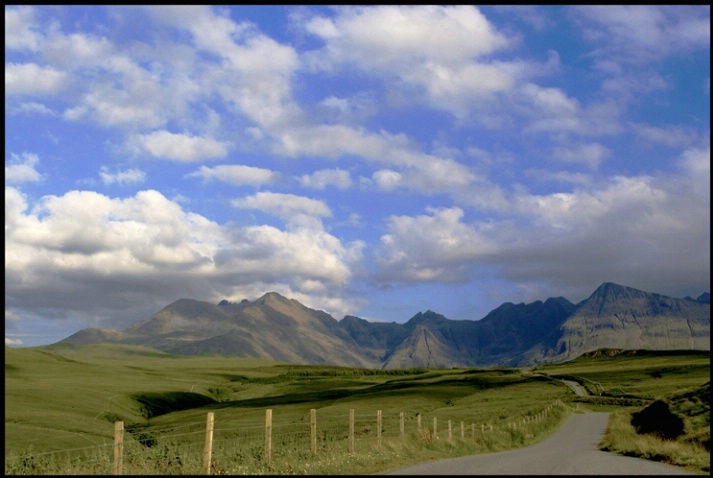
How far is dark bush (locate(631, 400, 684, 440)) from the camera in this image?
117 feet

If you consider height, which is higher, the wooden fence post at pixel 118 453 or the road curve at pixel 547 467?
the wooden fence post at pixel 118 453

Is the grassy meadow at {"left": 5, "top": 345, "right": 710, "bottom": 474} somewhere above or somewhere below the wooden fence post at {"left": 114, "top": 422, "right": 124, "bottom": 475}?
below

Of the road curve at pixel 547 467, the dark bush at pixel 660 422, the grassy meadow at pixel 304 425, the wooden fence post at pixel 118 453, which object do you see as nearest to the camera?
the wooden fence post at pixel 118 453

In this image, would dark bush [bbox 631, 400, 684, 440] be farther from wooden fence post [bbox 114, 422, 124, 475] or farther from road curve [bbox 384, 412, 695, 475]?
wooden fence post [bbox 114, 422, 124, 475]

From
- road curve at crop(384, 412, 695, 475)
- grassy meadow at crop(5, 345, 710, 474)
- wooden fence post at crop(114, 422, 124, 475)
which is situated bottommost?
grassy meadow at crop(5, 345, 710, 474)

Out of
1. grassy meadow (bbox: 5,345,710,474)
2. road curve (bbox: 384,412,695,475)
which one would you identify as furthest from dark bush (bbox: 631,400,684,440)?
road curve (bbox: 384,412,695,475)

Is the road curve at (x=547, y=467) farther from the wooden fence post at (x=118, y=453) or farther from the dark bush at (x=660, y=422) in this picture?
the dark bush at (x=660, y=422)

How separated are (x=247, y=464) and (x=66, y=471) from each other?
6186 millimetres

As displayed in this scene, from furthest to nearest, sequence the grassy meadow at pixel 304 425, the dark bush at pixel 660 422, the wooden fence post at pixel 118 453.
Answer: the dark bush at pixel 660 422
the grassy meadow at pixel 304 425
the wooden fence post at pixel 118 453

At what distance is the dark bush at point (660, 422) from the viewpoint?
35681 mm

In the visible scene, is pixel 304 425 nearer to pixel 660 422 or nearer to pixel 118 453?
pixel 660 422

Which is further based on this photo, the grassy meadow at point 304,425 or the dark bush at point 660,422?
the dark bush at point 660,422

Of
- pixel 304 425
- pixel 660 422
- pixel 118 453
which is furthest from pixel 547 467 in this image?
pixel 304 425

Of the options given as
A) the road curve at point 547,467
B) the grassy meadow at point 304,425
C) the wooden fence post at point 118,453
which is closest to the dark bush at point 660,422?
the grassy meadow at point 304,425
